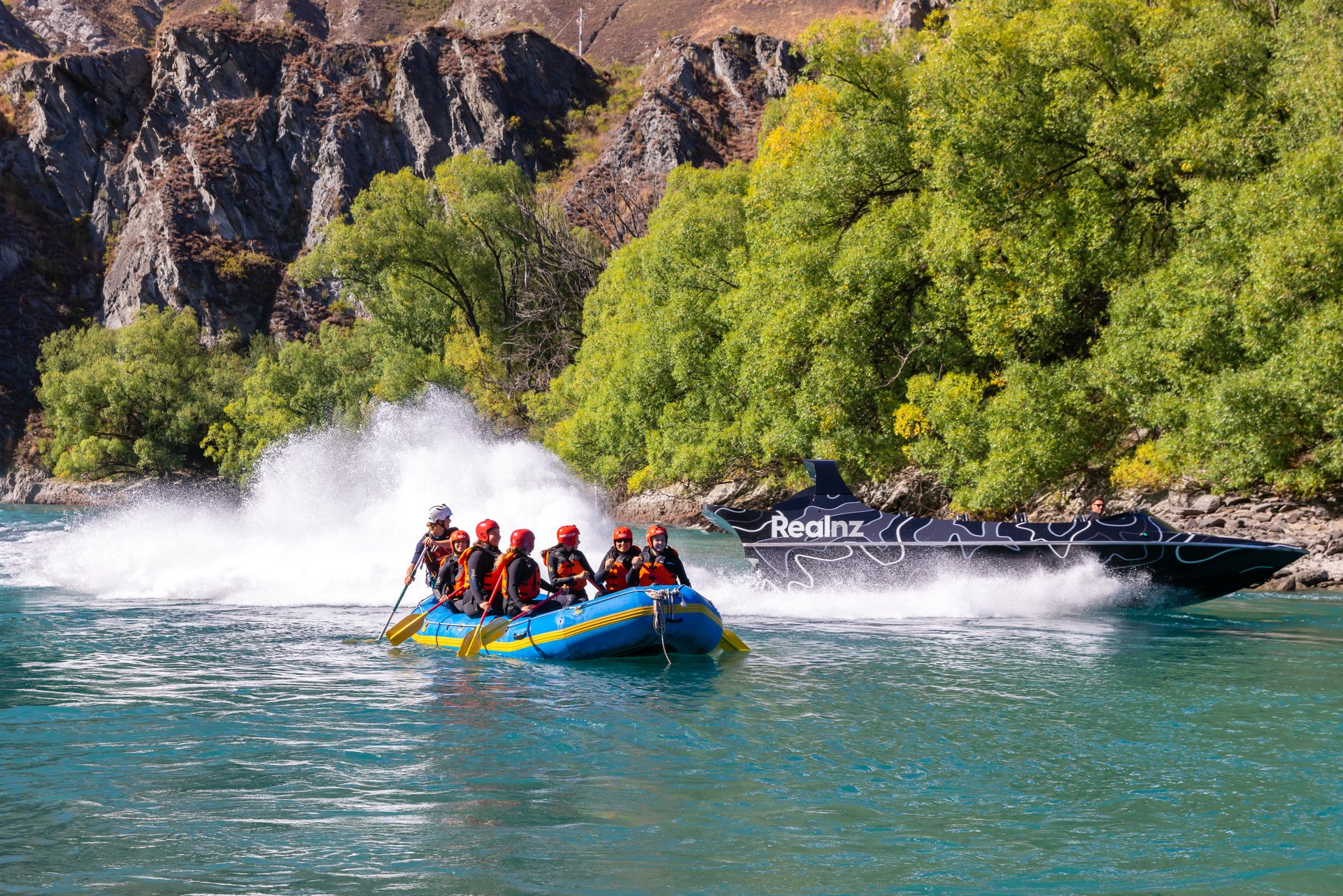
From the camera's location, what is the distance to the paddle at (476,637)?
13922 mm

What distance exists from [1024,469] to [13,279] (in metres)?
95.4

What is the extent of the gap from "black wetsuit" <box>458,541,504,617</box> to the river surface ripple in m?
0.83

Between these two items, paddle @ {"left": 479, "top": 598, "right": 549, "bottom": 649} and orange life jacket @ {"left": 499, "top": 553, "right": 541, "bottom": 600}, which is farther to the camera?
orange life jacket @ {"left": 499, "top": 553, "right": 541, "bottom": 600}

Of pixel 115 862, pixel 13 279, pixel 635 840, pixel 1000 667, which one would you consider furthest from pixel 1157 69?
pixel 13 279

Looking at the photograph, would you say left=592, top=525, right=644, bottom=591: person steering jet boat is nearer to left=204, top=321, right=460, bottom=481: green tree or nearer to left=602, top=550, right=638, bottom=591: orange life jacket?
left=602, top=550, right=638, bottom=591: orange life jacket

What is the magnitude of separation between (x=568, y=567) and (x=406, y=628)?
2647mm

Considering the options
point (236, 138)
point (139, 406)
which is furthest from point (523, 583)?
point (236, 138)

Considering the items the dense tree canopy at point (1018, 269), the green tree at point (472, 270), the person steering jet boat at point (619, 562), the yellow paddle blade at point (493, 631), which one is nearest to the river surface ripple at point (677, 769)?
the yellow paddle blade at point (493, 631)

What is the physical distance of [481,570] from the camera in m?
14.5

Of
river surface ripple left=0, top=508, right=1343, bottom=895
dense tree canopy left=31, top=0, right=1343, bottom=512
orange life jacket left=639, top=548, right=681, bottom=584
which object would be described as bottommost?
river surface ripple left=0, top=508, right=1343, bottom=895

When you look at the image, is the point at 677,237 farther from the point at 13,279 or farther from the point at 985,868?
the point at 13,279

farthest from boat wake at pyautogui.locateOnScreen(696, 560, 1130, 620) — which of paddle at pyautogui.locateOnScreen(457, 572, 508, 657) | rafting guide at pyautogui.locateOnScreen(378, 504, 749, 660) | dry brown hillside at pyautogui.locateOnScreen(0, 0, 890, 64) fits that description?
dry brown hillside at pyautogui.locateOnScreen(0, 0, 890, 64)

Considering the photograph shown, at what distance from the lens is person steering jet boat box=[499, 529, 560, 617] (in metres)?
14.0

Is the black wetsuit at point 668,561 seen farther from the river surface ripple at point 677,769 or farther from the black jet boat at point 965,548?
the black jet boat at point 965,548
